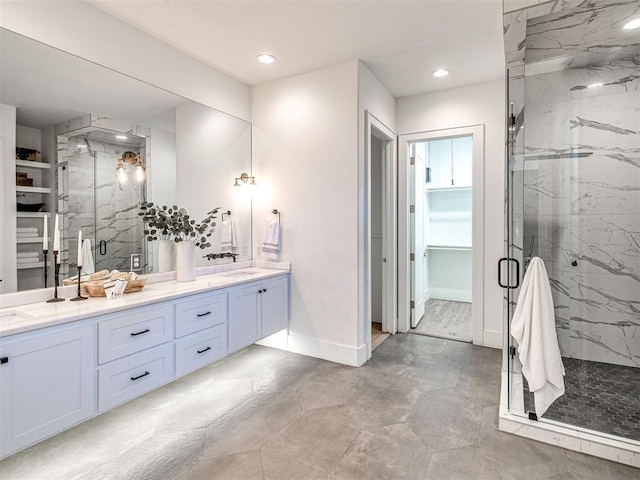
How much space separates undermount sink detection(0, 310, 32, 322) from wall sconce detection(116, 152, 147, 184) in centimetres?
109

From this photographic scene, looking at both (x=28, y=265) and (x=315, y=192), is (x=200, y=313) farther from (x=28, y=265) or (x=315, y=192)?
(x=315, y=192)

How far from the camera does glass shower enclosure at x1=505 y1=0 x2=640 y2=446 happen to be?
2510 millimetres

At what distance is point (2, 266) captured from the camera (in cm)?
189

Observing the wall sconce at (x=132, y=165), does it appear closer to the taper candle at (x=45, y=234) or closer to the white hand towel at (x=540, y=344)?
the taper candle at (x=45, y=234)

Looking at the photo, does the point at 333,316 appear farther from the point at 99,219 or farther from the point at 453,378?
the point at 99,219

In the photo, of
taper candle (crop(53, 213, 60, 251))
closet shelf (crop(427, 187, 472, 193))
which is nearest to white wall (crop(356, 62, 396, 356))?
taper candle (crop(53, 213, 60, 251))

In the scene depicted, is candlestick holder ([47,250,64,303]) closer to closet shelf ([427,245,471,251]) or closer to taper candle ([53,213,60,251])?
taper candle ([53,213,60,251])

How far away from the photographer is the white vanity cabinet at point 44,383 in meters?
1.49

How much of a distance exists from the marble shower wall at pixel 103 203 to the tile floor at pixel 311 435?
1116 millimetres

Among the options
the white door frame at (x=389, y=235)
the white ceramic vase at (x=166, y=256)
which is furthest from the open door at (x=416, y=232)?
the white ceramic vase at (x=166, y=256)

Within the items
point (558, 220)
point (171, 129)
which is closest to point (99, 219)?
point (171, 129)

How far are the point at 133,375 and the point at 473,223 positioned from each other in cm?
333

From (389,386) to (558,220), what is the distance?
75.7 inches

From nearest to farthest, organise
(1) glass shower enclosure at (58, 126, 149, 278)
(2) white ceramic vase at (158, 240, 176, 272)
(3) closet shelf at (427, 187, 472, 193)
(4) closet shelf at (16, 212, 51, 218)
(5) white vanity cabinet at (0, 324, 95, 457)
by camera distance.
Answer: (5) white vanity cabinet at (0, 324, 95, 457) < (4) closet shelf at (16, 212, 51, 218) < (1) glass shower enclosure at (58, 126, 149, 278) < (2) white ceramic vase at (158, 240, 176, 272) < (3) closet shelf at (427, 187, 472, 193)
